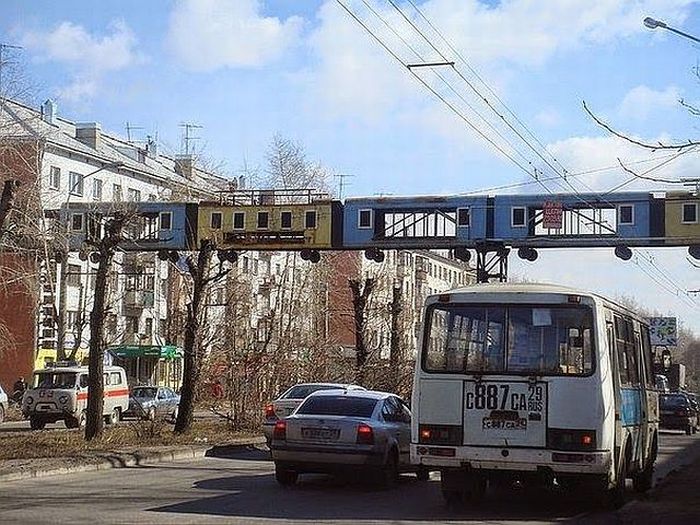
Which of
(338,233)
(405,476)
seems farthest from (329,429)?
(338,233)

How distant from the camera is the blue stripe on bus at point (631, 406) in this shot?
53.5ft

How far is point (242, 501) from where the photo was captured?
622 inches

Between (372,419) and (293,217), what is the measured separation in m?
29.3

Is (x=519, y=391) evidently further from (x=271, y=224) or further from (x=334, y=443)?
(x=271, y=224)

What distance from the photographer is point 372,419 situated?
1872 cm

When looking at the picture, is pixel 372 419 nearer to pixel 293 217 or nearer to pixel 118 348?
pixel 293 217

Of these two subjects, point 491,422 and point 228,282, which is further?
point 228,282

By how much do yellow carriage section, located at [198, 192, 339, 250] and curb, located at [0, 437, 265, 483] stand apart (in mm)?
19842

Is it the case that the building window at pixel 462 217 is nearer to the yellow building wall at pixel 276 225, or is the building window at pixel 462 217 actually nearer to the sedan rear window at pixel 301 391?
the yellow building wall at pixel 276 225

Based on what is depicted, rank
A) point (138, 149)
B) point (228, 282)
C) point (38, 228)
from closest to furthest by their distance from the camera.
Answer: point (228, 282), point (38, 228), point (138, 149)

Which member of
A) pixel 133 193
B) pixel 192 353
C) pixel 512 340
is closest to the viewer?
pixel 512 340

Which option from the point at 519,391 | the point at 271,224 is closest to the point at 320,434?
the point at 519,391

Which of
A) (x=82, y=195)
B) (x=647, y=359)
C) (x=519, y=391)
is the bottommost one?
(x=519, y=391)

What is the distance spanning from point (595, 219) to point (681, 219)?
3064 millimetres
